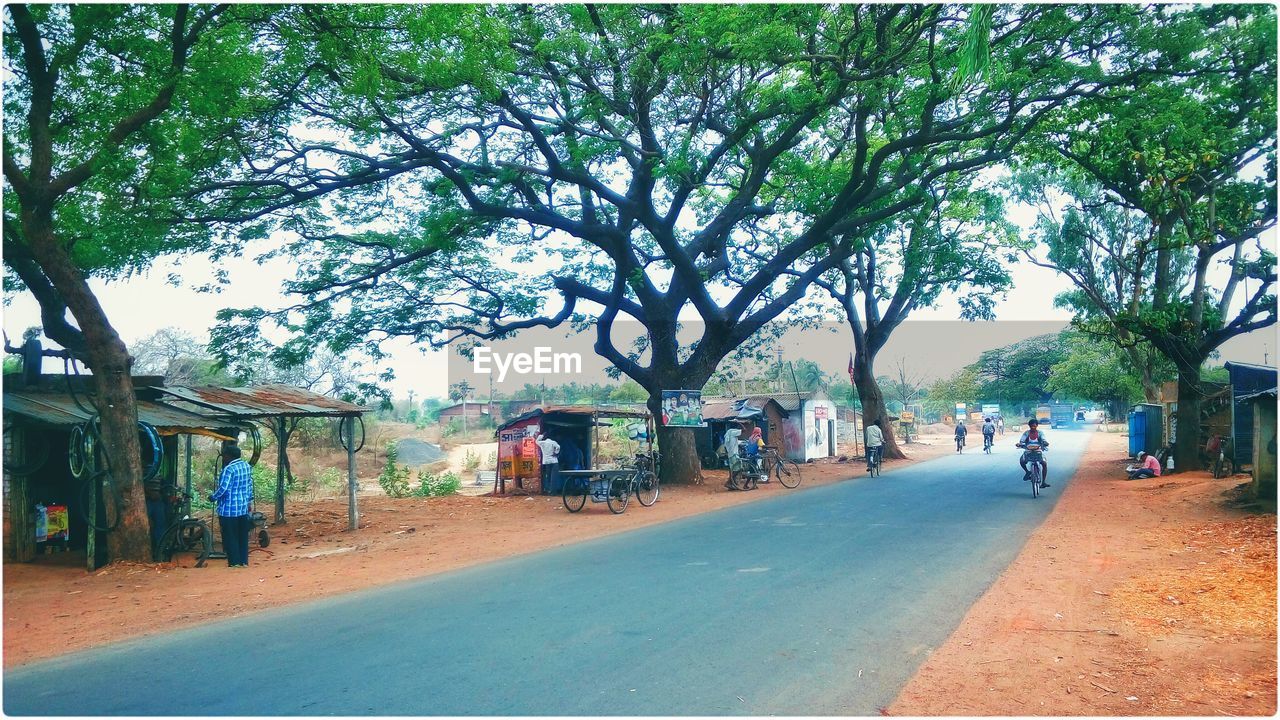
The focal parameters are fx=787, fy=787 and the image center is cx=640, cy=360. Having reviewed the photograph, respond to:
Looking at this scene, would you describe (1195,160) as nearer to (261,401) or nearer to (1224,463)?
(1224,463)

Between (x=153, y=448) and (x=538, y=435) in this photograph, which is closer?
(x=153, y=448)

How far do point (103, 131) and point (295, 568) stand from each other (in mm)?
6273

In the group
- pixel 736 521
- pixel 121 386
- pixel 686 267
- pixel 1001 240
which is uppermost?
pixel 1001 240

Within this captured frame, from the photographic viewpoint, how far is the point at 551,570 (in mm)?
9156

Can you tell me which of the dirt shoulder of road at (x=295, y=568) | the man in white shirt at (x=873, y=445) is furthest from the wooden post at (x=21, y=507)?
the man in white shirt at (x=873, y=445)

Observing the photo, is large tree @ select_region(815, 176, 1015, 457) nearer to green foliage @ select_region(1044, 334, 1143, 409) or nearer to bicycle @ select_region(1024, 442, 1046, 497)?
bicycle @ select_region(1024, 442, 1046, 497)

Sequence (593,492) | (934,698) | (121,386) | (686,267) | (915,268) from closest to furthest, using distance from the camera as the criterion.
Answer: (934,698), (121,386), (593,492), (686,267), (915,268)

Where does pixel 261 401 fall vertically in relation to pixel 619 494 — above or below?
above

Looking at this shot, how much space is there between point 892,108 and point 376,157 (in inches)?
414

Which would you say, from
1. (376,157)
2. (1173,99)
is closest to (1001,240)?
(1173,99)

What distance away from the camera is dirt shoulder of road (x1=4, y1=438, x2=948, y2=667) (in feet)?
23.8

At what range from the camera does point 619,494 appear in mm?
15922

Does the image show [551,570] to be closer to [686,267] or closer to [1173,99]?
[686,267]

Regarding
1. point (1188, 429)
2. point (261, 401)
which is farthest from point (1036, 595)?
point (1188, 429)
